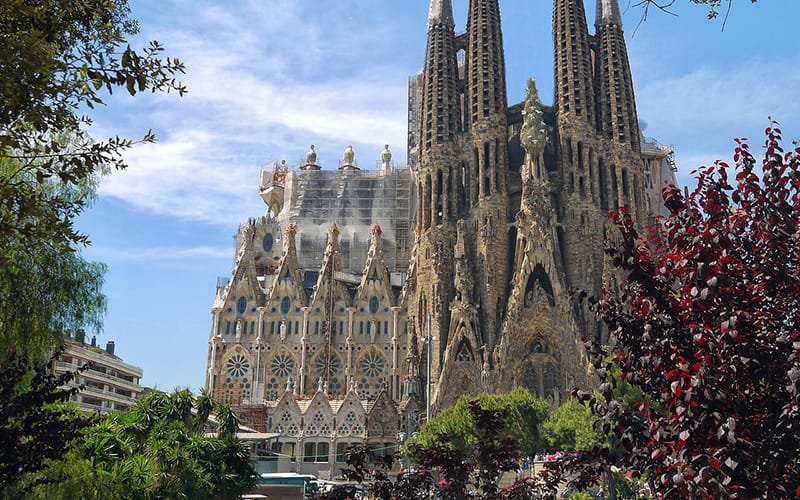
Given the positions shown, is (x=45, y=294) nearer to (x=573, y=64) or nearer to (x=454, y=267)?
(x=454, y=267)

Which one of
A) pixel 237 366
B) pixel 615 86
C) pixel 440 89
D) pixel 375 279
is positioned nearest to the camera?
pixel 615 86

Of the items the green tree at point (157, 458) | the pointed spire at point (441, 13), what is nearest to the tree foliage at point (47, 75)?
the green tree at point (157, 458)

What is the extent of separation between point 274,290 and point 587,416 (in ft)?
93.2

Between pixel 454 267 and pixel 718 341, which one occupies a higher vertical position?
pixel 454 267

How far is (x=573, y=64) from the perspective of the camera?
57.3 m

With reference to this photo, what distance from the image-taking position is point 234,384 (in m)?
57.7

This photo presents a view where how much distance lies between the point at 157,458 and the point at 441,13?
48801mm

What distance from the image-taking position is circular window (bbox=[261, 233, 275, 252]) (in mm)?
64938

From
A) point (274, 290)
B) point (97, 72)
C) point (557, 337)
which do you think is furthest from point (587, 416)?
point (97, 72)

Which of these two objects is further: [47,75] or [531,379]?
[531,379]

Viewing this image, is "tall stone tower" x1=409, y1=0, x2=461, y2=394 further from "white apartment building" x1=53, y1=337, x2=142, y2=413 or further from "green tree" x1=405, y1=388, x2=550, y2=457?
"white apartment building" x1=53, y1=337, x2=142, y2=413

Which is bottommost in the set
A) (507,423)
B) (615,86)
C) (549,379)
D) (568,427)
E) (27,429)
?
(27,429)

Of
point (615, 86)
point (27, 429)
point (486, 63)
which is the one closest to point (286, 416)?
point (486, 63)

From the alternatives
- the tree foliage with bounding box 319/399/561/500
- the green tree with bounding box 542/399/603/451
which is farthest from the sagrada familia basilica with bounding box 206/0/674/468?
the tree foliage with bounding box 319/399/561/500
